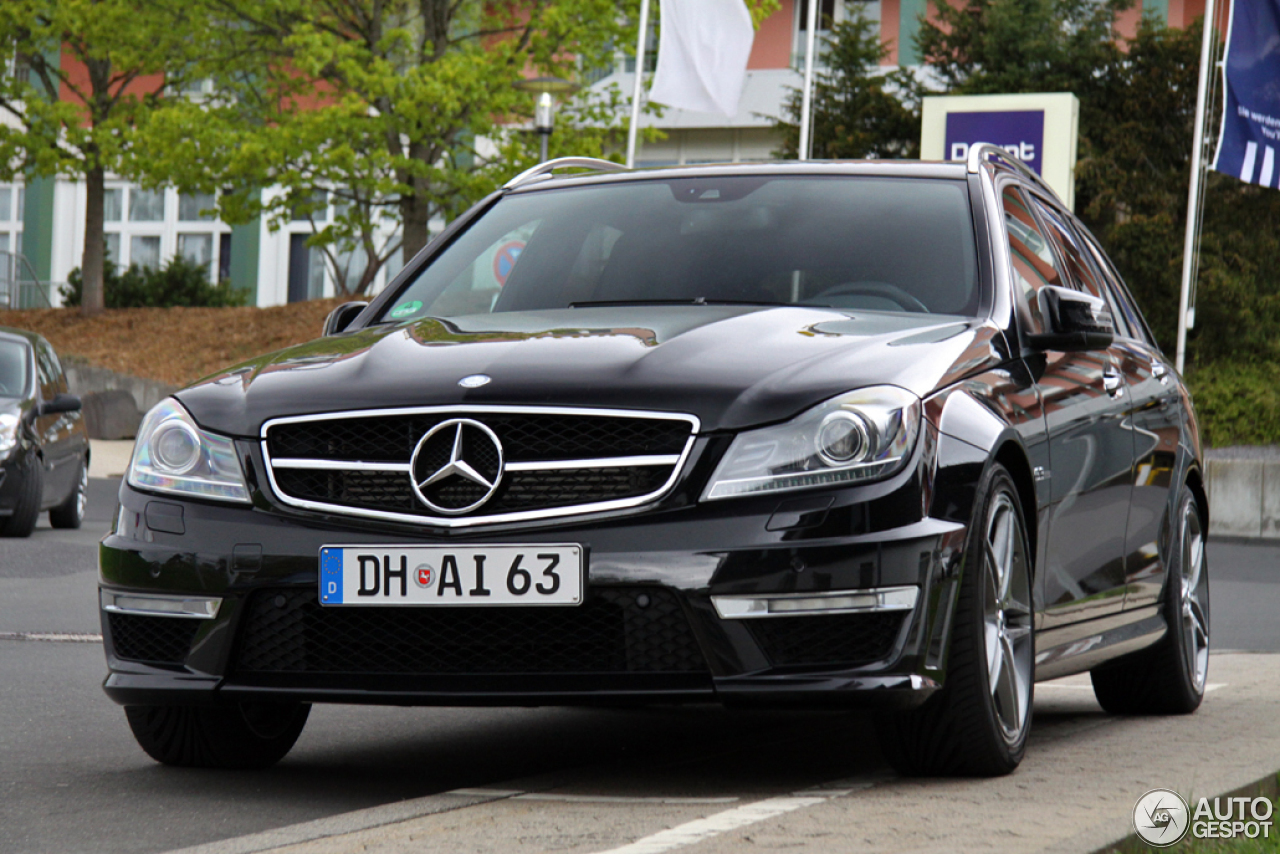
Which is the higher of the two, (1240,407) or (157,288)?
(157,288)

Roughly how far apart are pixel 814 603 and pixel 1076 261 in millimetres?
2904

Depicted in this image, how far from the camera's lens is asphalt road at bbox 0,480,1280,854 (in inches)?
183

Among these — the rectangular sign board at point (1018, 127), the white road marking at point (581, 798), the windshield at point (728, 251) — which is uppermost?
the rectangular sign board at point (1018, 127)

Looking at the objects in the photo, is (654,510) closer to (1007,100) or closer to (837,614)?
(837,614)

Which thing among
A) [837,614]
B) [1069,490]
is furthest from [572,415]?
[1069,490]

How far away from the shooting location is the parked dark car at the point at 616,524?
4.41m

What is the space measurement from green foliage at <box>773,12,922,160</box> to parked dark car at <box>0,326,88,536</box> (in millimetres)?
15242

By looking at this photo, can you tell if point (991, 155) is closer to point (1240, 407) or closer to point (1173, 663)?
point (1173, 663)

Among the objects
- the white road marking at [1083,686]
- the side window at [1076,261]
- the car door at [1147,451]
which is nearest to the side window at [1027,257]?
the side window at [1076,261]

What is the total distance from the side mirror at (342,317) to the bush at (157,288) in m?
33.7

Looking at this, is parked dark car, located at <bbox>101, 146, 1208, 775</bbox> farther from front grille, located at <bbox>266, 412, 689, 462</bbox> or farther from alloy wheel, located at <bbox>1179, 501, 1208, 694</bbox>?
alloy wheel, located at <bbox>1179, 501, 1208, 694</bbox>

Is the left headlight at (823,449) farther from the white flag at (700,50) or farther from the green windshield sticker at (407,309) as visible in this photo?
the white flag at (700,50)

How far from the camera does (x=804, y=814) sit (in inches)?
169

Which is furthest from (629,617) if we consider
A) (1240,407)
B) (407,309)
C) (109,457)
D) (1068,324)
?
(109,457)
